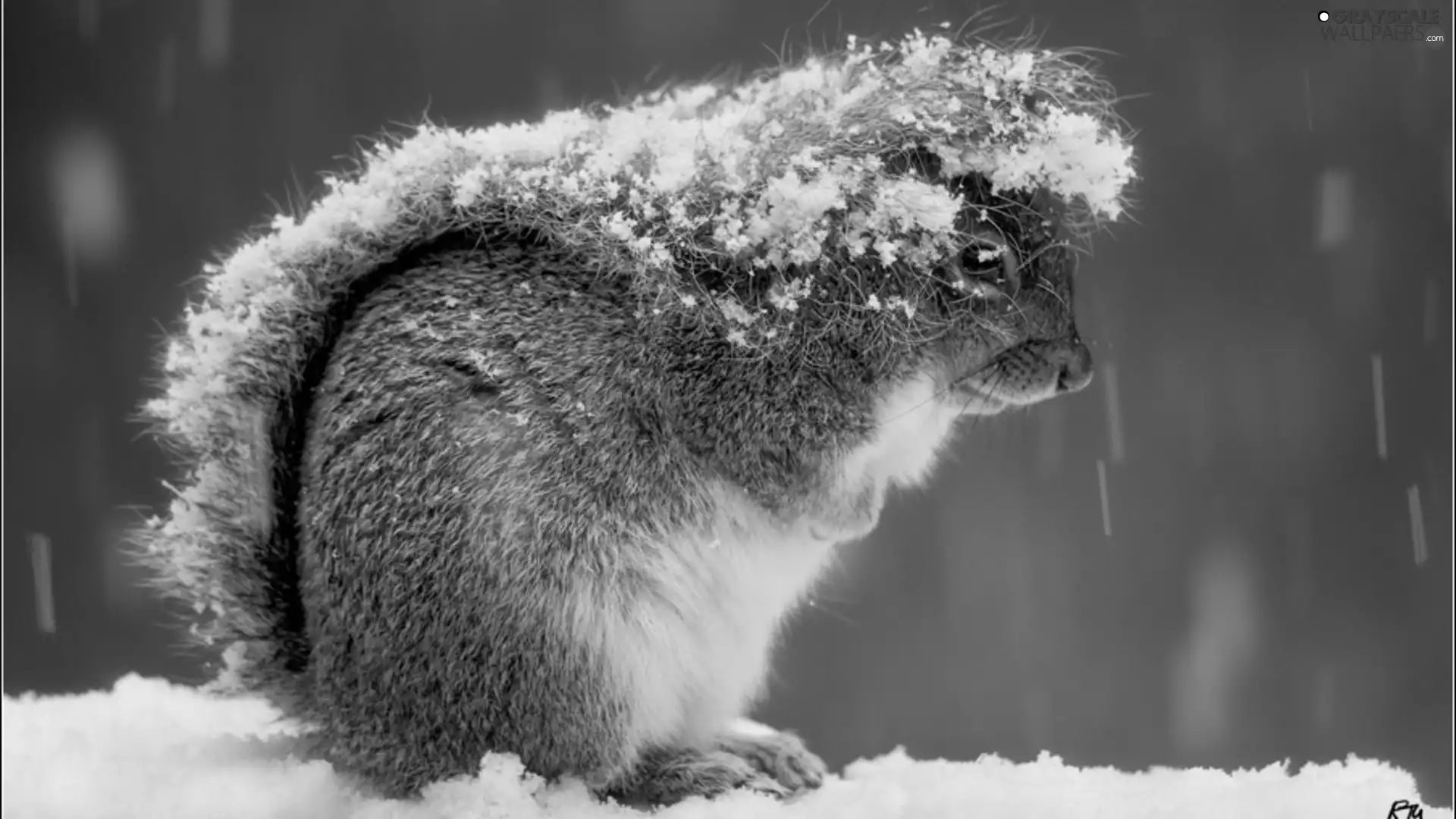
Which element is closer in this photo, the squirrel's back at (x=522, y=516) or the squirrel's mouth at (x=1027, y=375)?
the squirrel's back at (x=522, y=516)

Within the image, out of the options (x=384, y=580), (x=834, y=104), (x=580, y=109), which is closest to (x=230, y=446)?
(x=384, y=580)

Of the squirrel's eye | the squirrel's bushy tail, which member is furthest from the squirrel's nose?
the squirrel's bushy tail

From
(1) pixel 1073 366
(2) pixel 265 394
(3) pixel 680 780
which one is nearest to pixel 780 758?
(3) pixel 680 780

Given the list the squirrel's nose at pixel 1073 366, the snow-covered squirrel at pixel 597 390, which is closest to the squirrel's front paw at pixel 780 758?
the snow-covered squirrel at pixel 597 390

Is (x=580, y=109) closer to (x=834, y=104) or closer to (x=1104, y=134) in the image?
(x=834, y=104)

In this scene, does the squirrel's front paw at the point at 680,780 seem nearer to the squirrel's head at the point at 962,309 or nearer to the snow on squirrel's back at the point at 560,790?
the snow on squirrel's back at the point at 560,790
